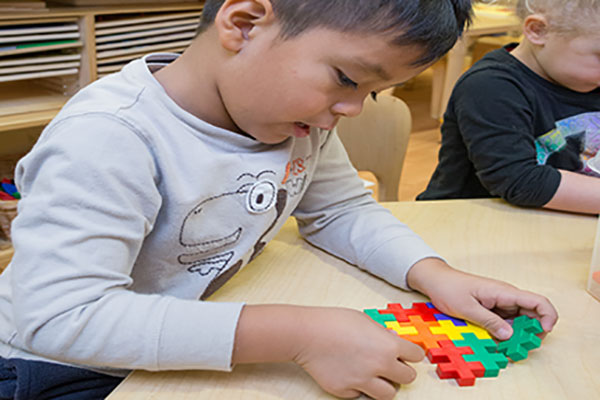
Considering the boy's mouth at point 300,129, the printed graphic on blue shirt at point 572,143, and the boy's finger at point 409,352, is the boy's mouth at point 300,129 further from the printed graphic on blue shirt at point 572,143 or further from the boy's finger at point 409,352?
the printed graphic on blue shirt at point 572,143

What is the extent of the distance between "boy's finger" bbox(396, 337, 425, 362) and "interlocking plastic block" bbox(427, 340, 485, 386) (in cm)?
2

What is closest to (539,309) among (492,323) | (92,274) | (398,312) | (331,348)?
(492,323)

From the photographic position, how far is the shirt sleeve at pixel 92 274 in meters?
0.51

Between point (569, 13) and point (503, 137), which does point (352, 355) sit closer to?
point (503, 137)

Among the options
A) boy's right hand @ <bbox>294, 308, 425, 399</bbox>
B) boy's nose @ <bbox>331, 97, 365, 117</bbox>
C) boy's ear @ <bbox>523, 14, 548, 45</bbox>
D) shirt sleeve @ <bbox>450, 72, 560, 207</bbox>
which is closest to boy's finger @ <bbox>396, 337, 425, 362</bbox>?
boy's right hand @ <bbox>294, 308, 425, 399</bbox>

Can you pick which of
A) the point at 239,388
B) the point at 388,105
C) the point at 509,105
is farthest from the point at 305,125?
the point at 388,105

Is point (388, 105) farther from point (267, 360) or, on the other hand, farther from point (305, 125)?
point (267, 360)

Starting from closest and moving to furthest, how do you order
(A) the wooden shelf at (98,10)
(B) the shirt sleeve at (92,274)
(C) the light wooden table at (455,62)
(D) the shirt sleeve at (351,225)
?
(B) the shirt sleeve at (92,274), (D) the shirt sleeve at (351,225), (A) the wooden shelf at (98,10), (C) the light wooden table at (455,62)

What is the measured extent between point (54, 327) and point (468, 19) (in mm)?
540

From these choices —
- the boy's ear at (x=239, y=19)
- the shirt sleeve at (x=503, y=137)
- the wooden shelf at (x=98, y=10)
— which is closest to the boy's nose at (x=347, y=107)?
the boy's ear at (x=239, y=19)

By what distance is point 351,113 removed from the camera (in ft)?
2.07

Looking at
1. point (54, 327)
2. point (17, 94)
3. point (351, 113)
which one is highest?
point (351, 113)

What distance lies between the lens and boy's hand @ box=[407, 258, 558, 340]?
2.14 ft

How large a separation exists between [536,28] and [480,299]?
0.70m
